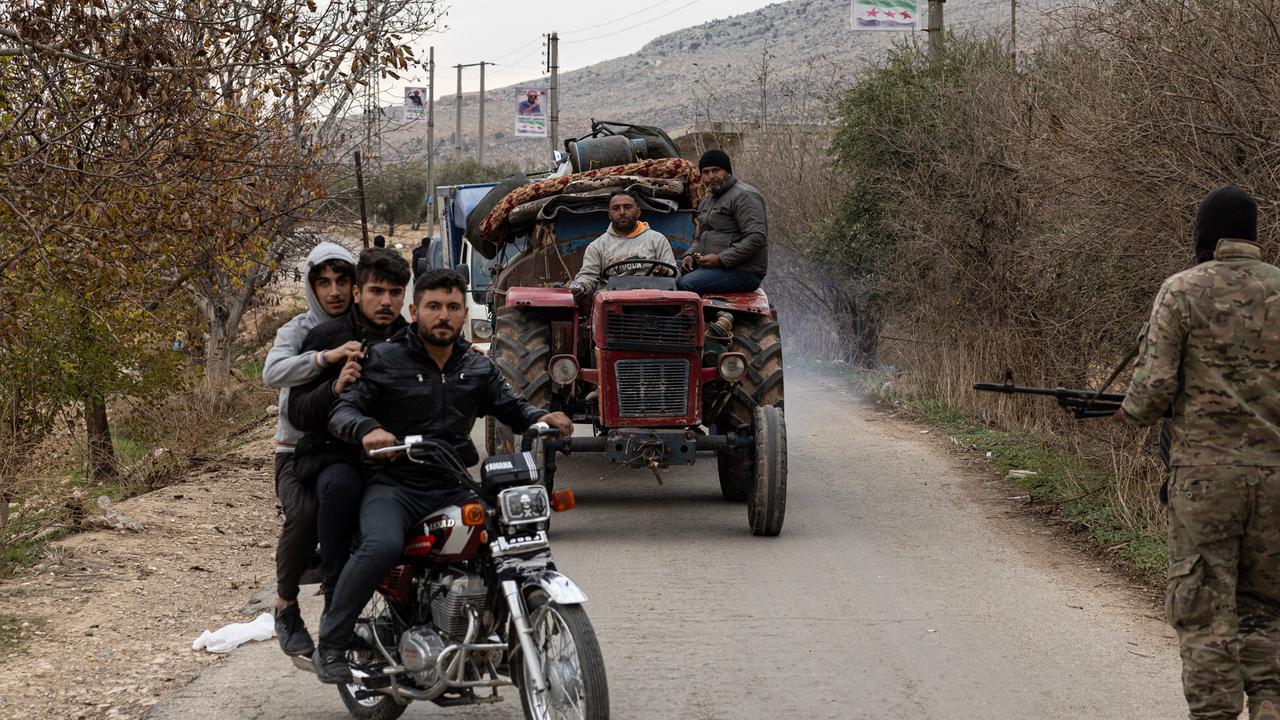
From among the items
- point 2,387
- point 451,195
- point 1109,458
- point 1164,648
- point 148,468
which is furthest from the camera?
point 451,195

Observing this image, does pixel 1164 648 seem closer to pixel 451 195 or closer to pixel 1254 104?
pixel 1254 104

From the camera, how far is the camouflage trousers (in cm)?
520

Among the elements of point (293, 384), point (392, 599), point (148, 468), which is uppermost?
point (293, 384)

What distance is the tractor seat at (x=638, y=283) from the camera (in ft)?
34.3

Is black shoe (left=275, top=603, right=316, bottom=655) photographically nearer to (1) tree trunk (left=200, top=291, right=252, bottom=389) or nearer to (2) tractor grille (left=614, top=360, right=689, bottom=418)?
(2) tractor grille (left=614, top=360, right=689, bottom=418)

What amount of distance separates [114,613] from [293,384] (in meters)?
3.07

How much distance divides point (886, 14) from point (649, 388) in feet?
45.1

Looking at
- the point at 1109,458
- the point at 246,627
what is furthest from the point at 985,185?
the point at 246,627

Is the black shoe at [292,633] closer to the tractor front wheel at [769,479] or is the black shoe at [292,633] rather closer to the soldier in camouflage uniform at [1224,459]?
the soldier in camouflage uniform at [1224,459]

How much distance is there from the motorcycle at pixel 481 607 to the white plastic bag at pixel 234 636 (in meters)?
2.00

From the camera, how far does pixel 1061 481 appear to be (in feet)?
38.9

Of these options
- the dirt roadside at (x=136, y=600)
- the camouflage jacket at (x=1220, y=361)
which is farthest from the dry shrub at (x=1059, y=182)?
the dirt roadside at (x=136, y=600)

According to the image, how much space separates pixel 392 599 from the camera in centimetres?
571

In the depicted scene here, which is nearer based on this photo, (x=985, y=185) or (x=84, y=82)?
(x=84, y=82)
